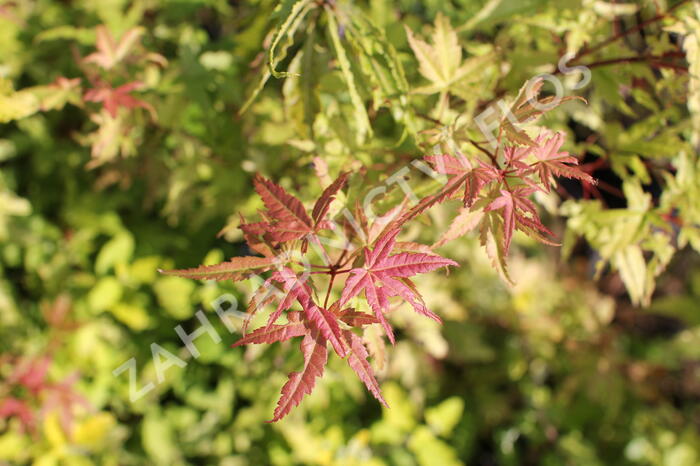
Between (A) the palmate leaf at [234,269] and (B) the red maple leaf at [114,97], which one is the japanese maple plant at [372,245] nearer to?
(A) the palmate leaf at [234,269]

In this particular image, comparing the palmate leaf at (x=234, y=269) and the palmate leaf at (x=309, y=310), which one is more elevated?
the palmate leaf at (x=234, y=269)

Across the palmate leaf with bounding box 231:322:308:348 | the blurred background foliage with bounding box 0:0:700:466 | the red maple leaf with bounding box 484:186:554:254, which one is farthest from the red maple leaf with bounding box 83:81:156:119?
the red maple leaf with bounding box 484:186:554:254

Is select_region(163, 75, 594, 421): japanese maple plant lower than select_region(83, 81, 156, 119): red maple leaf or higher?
lower

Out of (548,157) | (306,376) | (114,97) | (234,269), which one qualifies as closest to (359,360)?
(306,376)

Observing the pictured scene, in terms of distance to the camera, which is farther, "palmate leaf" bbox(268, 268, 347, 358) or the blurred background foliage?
the blurred background foliage

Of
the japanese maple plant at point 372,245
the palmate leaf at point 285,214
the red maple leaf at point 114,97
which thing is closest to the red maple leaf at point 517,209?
the japanese maple plant at point 372,245

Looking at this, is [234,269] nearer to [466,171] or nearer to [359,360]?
[359,360]

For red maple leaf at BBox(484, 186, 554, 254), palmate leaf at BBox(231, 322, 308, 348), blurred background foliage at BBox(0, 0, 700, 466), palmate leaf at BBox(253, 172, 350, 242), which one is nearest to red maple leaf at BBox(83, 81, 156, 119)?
blurred background foliage at BBox(0, 0, 700, 466)

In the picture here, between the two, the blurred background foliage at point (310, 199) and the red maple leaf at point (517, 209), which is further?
the blurred background foliage at point (310, 199)

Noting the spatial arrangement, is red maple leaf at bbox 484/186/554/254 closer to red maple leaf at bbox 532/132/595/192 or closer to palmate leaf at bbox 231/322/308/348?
red maple leaf at bbox 532/132/595/192
